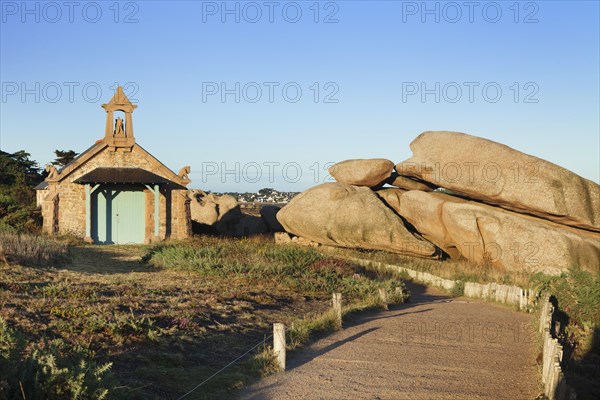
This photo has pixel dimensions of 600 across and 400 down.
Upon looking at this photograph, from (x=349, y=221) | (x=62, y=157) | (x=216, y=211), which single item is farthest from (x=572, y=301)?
(x=62, y=157)

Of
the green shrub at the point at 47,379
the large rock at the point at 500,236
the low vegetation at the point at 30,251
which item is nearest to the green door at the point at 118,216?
the low vegetation at the point at 30,251

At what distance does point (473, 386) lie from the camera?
9.22 metres

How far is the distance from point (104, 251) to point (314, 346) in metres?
16.5

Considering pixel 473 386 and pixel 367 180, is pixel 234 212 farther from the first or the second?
pixel 473 386

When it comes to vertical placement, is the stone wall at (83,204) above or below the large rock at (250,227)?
above

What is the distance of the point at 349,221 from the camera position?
1019 inches

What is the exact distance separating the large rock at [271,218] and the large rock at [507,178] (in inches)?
482

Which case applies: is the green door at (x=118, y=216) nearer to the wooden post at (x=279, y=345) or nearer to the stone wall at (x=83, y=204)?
the stone wall at (x=83, y=204)

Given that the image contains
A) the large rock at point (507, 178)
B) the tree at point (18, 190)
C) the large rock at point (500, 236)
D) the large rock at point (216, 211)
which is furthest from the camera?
the large rock at point (216, 211)

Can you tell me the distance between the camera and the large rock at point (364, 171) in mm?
27250

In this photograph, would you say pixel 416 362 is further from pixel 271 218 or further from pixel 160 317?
pixel 271 218

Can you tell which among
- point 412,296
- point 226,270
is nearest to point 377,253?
point 412,296

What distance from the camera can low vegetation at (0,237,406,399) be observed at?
7570 millimetres

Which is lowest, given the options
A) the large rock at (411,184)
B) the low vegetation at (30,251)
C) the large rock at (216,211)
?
the low vegetation at (30,251)
